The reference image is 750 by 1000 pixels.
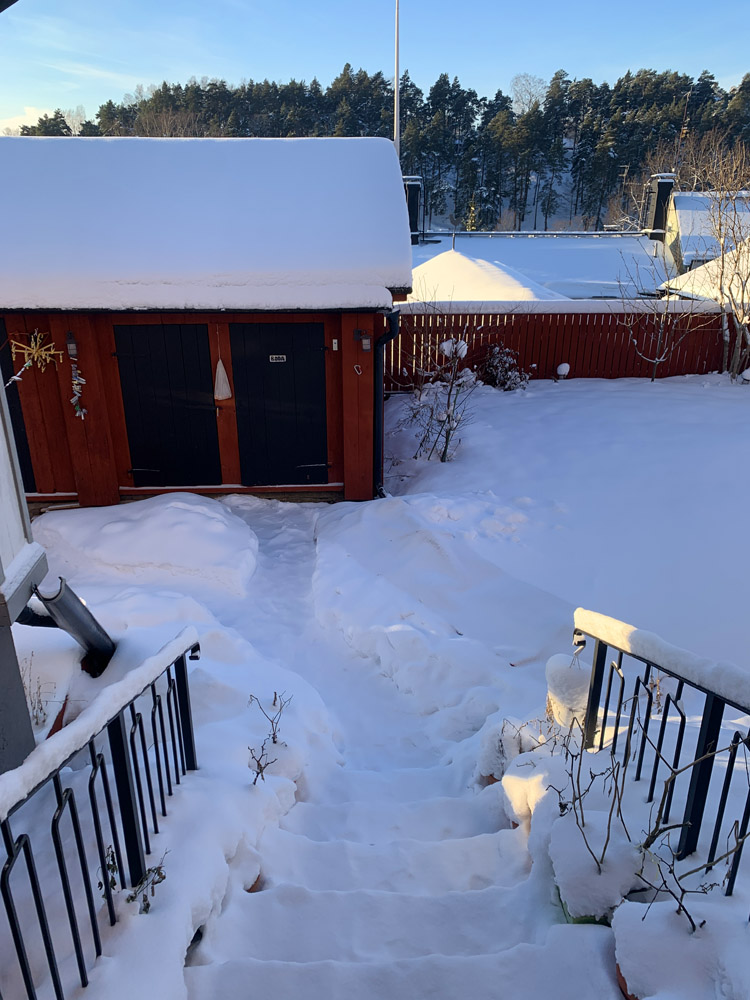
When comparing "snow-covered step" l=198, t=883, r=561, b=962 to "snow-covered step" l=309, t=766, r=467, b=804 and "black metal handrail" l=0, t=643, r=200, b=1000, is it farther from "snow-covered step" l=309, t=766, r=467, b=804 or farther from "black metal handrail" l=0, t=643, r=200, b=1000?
"snow-covered step" l=309, t=766, r=467, b=804

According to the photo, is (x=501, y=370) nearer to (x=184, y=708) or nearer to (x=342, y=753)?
(x=342, y=753)

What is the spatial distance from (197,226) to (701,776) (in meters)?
7.60

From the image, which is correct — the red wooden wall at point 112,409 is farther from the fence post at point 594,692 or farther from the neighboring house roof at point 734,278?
the neighboring house roof at point 734,278

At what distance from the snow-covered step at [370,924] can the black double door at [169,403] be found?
6230mm

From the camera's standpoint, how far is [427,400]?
11.2 metres

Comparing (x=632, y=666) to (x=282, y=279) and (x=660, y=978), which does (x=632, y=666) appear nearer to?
(x=660, y=978)

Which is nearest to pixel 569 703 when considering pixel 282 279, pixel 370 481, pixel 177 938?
pixel 177 938

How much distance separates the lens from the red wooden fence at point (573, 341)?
39.4 feet

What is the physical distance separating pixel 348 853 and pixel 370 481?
18.5ft

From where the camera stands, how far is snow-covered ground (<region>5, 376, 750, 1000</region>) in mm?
2246

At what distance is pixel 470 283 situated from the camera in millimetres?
19531

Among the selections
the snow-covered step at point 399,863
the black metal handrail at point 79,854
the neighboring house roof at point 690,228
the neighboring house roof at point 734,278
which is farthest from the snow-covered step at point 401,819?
the neighboring house roof at point 690,228

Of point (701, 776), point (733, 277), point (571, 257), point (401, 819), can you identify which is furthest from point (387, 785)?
point (571, 257)

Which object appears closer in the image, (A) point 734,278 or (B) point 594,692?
(B) point 594,692
